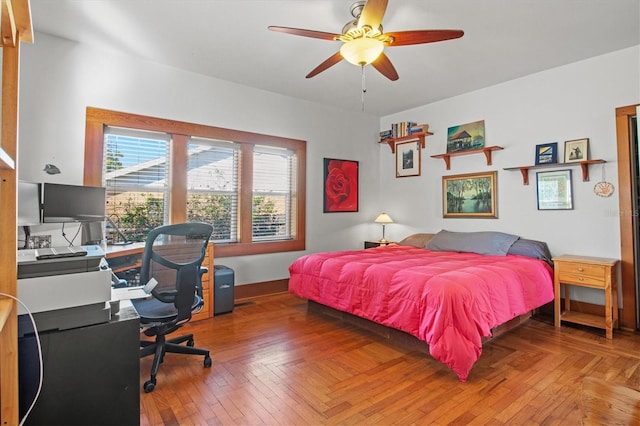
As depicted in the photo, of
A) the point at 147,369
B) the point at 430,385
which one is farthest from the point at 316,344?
the point at 147,369

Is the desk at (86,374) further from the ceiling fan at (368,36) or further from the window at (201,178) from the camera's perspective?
the window at (201,178)

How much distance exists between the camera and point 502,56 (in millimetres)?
3381

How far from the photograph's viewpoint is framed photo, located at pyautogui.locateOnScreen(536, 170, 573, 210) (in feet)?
11.7

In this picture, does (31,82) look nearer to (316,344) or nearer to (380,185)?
(316,344)

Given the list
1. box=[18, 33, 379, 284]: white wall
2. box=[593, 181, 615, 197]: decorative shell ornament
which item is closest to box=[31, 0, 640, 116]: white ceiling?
box=[18, 33, 379, 284]: white wall

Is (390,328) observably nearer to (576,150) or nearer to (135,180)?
(576,150)

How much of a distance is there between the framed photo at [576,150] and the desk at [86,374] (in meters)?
4.22

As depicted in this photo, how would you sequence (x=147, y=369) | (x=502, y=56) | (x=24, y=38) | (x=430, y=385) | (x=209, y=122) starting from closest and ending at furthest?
(x=24, y=38), (x=430, y=385), (x=147, y=369), (x=502, y=56), (x=209, y=122)

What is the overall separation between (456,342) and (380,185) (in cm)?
375

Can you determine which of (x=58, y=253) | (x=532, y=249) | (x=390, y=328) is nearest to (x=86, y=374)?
(x=58, y=253)

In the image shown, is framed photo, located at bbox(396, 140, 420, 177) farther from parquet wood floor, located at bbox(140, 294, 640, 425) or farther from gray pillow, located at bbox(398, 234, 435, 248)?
parquet wood floor, located at bbox(140, 294, 640, 425)

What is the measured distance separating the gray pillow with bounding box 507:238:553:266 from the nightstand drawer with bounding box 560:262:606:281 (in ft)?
0.93

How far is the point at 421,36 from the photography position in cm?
229

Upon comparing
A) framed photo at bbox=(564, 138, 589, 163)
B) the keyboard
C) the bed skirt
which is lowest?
the bed skirt
